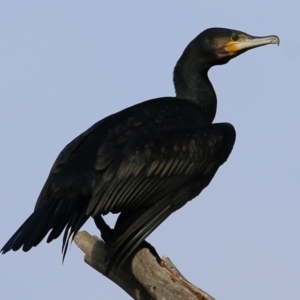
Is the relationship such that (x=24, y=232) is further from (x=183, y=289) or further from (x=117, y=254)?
(x=183, y=289)

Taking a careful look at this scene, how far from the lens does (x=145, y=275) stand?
8.54 m

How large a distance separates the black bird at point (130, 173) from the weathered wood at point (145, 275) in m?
0.14

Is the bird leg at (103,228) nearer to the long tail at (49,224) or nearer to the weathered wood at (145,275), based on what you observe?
the weathered wood at (145,275)

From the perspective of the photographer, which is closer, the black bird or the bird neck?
the black bird

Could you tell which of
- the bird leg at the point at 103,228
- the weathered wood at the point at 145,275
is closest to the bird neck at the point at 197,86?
the bird leg at the point at 103,228

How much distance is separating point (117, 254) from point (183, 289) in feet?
2.99

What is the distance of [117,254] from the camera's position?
28.6ft

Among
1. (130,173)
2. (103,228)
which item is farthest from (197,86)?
(103,228)

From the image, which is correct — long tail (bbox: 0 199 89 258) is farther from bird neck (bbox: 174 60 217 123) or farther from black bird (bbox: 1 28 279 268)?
bird neck (bbox: 174 60 217 123)

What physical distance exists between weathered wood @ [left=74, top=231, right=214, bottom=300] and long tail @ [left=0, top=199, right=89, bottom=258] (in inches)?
14.5

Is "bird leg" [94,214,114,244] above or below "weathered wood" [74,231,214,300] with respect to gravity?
above

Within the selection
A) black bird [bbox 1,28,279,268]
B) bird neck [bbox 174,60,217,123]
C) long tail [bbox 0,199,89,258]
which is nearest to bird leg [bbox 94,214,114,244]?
black bird [bbox 1,28,279,268]

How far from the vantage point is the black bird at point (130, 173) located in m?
8.92

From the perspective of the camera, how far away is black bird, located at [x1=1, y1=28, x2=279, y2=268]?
8922mm
